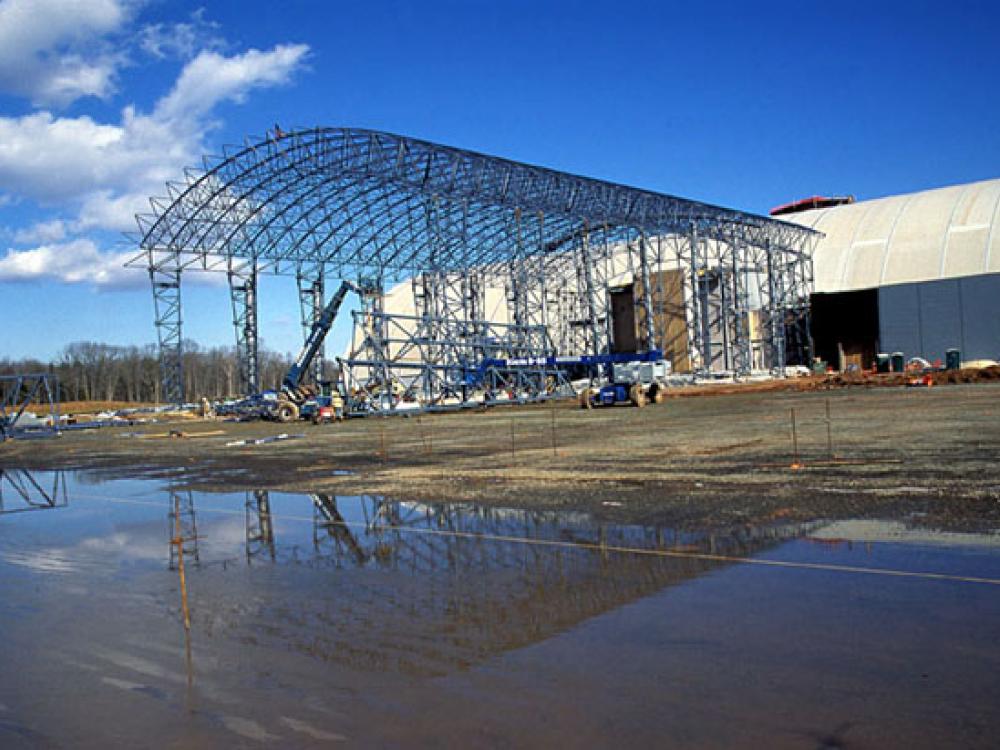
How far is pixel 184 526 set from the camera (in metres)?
11.6

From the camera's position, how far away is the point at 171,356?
5022 cm

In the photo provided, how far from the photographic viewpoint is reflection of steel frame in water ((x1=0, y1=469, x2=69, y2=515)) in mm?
14945

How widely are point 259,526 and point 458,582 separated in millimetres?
4478

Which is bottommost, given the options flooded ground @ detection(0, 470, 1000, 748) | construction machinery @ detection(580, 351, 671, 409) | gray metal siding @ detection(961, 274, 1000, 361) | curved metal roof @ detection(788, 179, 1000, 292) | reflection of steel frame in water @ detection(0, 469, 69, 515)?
flooded ground @ detection(0, 470, 1000, 748)

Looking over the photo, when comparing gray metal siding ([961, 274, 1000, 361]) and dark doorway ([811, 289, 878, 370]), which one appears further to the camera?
dark doorway ([811, 289, 878, 370])

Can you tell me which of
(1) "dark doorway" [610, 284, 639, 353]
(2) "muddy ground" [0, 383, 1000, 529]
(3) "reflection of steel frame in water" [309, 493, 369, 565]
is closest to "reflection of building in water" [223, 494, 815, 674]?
(3) "reflection of steel frame in water" [309, 493, 369, 565]

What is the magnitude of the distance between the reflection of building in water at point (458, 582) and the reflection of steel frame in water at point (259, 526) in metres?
0.10

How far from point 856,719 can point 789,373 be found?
53074 millimetres

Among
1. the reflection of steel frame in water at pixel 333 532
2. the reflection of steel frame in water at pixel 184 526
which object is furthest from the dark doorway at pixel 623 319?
the reflection of steel frame in water at pixel 333 532

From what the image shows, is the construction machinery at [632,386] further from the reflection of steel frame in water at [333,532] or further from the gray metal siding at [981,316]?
the reflection of steel frame in water at [333,532]

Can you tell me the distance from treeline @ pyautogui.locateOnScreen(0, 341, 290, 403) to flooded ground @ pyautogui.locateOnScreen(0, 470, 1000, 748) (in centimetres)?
10547

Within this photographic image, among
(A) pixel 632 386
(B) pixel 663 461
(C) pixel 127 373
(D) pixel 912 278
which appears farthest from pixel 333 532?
(C) pixel 127 373

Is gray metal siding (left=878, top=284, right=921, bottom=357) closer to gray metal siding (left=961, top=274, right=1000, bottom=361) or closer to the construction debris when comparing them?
gray metal siding (left=961, top=274, right=1000, bottom=361)

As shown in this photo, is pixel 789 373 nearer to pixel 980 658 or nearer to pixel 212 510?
pixel 212 510
